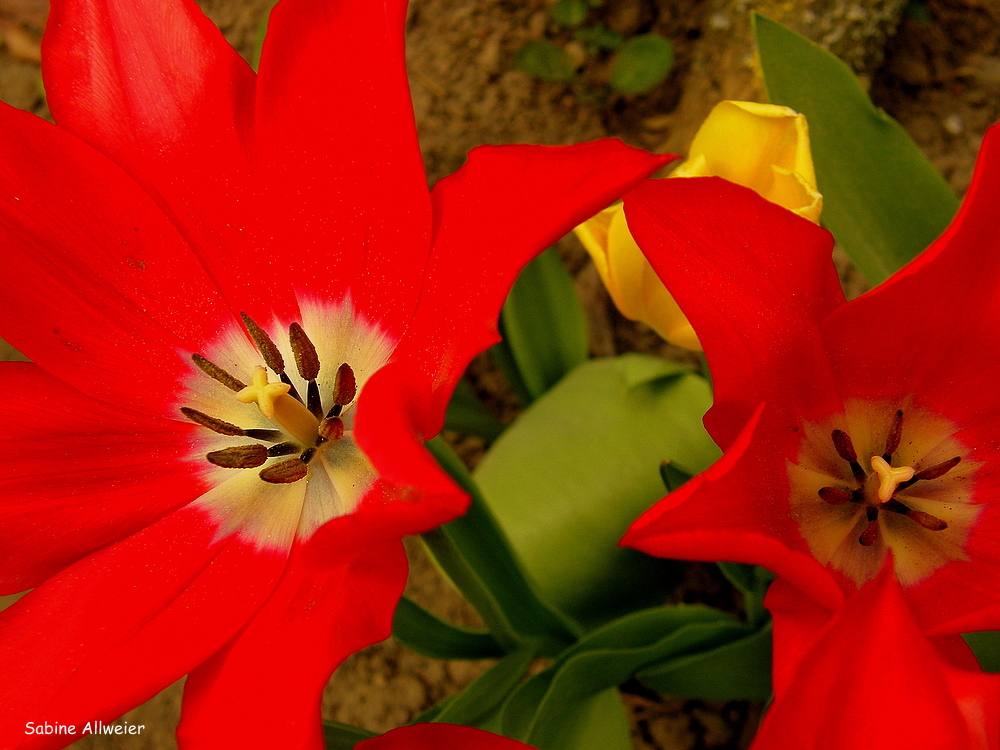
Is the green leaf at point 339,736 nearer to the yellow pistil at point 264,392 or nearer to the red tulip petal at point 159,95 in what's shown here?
the yellow pistil at point 264,392

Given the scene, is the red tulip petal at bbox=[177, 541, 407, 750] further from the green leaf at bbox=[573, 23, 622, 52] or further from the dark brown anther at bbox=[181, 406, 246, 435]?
the green leaf at bbox=[573, 23, 622, 52]

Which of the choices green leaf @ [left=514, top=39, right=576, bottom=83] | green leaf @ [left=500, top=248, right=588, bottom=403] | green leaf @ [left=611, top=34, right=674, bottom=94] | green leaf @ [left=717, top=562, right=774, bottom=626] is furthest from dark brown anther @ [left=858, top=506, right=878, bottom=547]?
green leaf @ [left=514, top=39, right=576, bottom=83]

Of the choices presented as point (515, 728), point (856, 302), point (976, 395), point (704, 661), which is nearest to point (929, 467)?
point (976, 395)

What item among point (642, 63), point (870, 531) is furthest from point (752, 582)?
point (642, 63)

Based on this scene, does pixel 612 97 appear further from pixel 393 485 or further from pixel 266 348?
pixel 393 485

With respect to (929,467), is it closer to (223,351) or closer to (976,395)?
(976,395)

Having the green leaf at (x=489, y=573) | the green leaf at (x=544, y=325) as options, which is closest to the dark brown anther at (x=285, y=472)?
the green leaf at (x=489, y=573)

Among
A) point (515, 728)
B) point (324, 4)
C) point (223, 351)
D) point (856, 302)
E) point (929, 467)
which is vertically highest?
point (324, 4)

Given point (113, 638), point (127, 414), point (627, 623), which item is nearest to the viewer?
point (113, 638)
